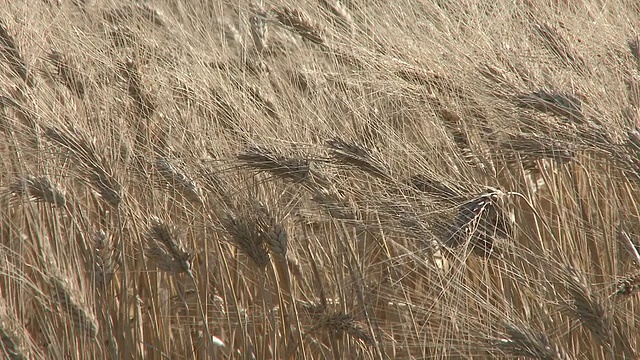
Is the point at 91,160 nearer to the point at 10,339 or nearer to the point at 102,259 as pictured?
the point at 102,259

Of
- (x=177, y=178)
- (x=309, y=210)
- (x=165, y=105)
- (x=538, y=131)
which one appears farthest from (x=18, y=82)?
(x=538, y=131)

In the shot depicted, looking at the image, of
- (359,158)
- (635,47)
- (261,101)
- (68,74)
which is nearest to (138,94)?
(68,74)

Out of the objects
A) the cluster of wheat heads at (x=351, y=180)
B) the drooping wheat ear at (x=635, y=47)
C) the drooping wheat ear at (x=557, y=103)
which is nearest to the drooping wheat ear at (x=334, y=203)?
the cluster of wheat heads at (x=351, y=180)

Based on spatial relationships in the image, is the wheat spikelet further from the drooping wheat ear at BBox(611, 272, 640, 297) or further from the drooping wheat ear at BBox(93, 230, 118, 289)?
the drooping wheat ear at BBox(611, 272, 640, 297)

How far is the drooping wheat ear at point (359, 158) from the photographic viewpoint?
1366mm

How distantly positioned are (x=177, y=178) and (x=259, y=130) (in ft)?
0.66

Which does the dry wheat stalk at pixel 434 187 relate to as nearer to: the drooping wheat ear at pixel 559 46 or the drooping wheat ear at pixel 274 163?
the drooping wheat ear at pixel 274 163

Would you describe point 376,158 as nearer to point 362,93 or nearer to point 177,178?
point 362,93

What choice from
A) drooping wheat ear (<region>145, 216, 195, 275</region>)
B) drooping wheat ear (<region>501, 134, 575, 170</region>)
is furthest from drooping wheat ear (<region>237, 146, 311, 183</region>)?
drooping wheat ear (<region>501, 134, 575, 170</region>)

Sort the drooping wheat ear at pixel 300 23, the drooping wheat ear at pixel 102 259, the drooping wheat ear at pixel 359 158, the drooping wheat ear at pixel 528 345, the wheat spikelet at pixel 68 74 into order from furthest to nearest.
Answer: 1. the drooping wheat ear at pixel 300 23
2. the wheat spikelet at pixel 68 74
3. the drooping wheat ear at pixel 102 259
4. the drooping wheat ear at pixel 359 158
5. the drooping wheat ear at pixel 528 345

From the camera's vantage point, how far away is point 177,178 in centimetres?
158

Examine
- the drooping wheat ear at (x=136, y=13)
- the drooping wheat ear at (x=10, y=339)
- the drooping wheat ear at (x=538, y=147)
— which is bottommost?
the drooping wheat ear at (x=10, y=339)

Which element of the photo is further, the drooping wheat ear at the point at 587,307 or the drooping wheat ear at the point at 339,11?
the drooping wheat ear at the point at 339,11

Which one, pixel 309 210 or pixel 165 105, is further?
pixel 165 105
